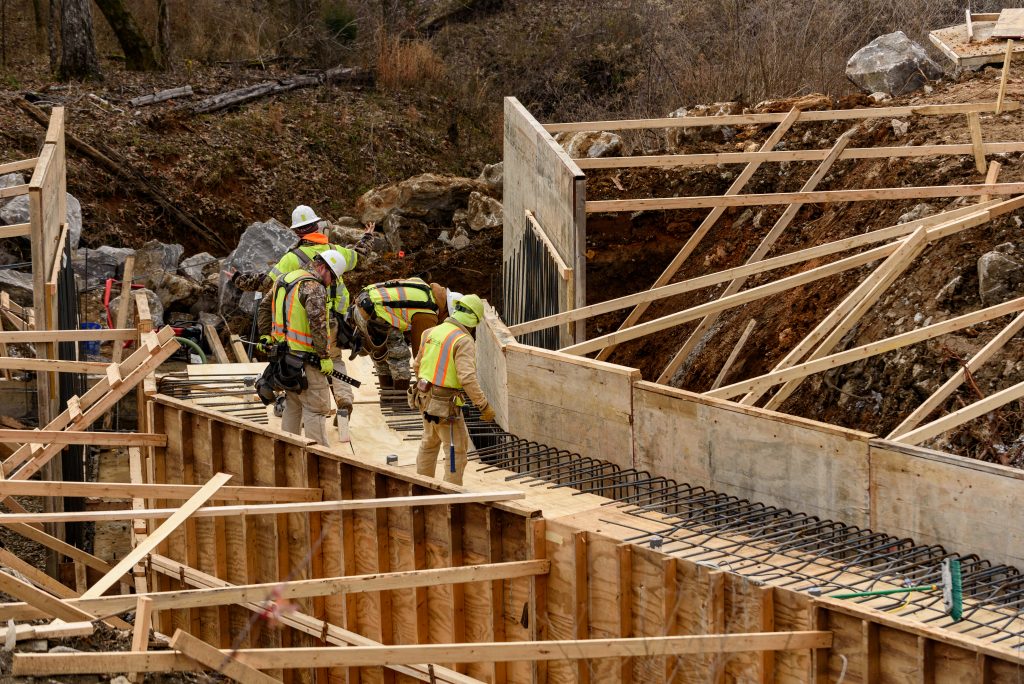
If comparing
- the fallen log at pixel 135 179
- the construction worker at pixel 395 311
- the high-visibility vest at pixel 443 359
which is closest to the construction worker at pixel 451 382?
the high-visibility vest at pixel 443 359

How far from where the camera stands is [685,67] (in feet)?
92.9

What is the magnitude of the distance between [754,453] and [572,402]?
2027mm

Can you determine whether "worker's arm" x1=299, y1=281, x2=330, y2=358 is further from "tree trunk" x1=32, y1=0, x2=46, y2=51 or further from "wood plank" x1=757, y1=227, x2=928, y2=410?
"tree trunk" x1=32, y1=0, x2=46, y2=51

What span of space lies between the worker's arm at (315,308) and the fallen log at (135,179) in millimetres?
15037

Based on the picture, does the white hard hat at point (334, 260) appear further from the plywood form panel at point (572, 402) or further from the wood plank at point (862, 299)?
the wood plank at point (862, 299)

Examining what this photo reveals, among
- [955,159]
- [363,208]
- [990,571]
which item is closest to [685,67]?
Answer: [363,208]

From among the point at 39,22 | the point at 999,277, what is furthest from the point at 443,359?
the point at 39,22

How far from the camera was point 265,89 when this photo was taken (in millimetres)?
30062

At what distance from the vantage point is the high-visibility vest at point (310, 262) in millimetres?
12004

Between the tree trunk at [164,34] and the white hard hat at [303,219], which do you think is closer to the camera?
the white hard hat at [303,219]

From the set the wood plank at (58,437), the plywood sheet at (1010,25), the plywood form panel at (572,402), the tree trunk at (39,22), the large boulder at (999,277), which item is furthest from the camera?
the tree trunk at (39,22)

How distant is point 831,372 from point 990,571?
21.7ft

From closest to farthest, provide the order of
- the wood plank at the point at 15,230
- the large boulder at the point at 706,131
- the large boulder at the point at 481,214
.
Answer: the wood plank at the point at 15,230
the large boulder at the point at 706,131
the large boulder at the point at 481,214

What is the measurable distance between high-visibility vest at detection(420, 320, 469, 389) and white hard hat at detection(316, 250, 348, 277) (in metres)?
1.50
